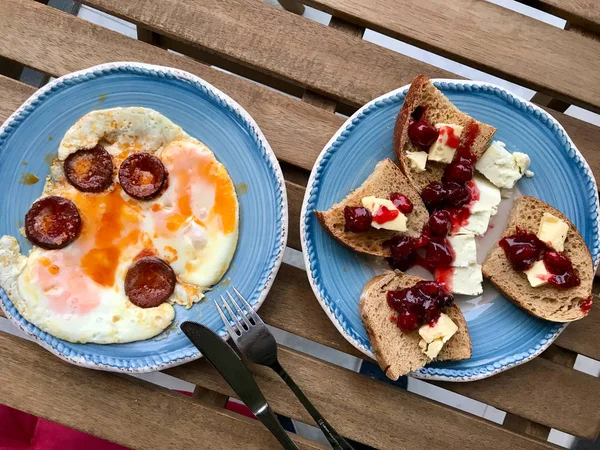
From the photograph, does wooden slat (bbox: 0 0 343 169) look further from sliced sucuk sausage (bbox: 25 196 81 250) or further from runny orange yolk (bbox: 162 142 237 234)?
sliced sucuk sausage (bbox: 25 196 81 250)

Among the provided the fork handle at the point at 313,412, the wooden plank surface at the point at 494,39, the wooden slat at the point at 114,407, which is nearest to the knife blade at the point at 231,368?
the fork handle at the point at 313,412

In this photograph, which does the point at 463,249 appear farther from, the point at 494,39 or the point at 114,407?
the point at 114,407

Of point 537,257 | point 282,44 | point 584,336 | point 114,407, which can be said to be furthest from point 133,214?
point 584,336

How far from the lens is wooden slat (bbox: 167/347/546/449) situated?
207 centimetres

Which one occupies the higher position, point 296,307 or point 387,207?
point 387,207

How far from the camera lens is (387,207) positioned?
1904 mm

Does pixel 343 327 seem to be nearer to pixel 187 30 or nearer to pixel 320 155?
pixel 320 155

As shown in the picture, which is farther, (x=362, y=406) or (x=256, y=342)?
(x=362, y=406)

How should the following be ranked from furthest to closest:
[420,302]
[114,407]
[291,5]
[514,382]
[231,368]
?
[291,5], [514,382], [114,407], [420,302], [231,368]

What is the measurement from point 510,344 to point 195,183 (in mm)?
1264

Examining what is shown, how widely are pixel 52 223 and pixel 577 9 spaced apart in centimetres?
207

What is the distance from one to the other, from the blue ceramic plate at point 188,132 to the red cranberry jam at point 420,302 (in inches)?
17.5

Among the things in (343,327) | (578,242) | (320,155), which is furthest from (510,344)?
(320,155)

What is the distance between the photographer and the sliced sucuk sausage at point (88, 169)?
1.90 metres
